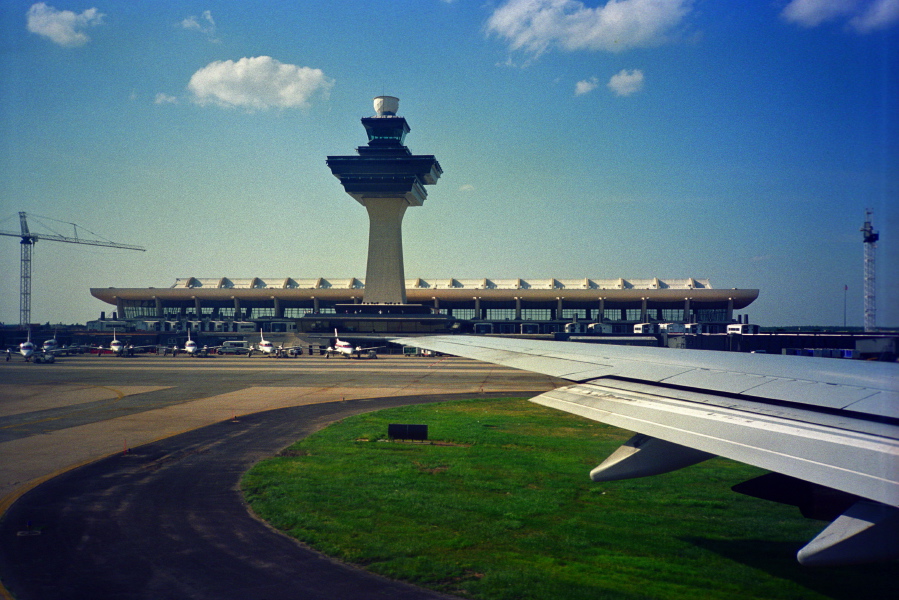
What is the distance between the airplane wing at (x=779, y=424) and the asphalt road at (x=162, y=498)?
5.97 metres

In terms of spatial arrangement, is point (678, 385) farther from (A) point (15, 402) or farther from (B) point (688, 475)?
(A) point (15, 402)

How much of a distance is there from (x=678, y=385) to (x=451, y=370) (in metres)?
58.7

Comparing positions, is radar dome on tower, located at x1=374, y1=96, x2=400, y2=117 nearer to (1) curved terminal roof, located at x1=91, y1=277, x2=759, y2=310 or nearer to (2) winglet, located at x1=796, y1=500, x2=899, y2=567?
(1) curved terminal roof, located at x1=91, y1=277, x2=759, y2=310

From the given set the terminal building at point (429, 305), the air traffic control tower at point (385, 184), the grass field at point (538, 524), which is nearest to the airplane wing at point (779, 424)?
the grass field at point (538, 524)

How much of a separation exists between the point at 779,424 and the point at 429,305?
14438cm

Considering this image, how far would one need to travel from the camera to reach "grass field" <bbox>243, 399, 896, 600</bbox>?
1156cm

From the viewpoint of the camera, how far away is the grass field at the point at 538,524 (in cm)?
1156

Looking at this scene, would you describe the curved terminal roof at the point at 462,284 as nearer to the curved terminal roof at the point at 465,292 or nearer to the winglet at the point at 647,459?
the curved terminal roof at the point at 465,292

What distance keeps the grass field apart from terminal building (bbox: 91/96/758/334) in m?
97.0

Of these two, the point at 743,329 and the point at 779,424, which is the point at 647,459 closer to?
the point at 779,424

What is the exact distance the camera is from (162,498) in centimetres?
1764

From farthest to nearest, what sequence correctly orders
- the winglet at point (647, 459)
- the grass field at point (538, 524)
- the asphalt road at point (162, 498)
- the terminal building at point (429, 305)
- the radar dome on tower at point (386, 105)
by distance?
the radar dome on tower at point (386, 105) < the terminal building at point (429, 305) < the asphalt road at point (162, 498) < the grass field at point (538, 524) < the winglet at point (647, 459)

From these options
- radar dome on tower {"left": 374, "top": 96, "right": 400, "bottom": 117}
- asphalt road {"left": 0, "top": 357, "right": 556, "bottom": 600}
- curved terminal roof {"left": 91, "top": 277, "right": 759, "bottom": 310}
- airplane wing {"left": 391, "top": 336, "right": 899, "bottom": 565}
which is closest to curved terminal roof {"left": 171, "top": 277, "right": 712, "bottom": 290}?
curved terminal roof {"left": 91, "top": 277, "right": 759, "bottom": 310}

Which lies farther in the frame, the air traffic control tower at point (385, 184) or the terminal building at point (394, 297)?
the air traffic control tower at point (385, 184)
